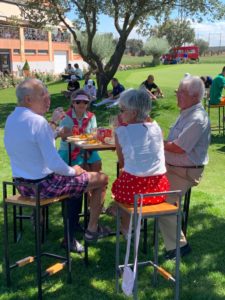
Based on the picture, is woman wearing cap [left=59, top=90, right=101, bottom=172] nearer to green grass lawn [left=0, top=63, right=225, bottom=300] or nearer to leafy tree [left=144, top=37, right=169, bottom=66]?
green grass lawn [left=0, top=63, right=225, bottom=300]

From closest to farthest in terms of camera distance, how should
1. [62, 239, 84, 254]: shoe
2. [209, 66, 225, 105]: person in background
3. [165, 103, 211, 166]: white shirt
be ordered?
[165, 103, 211, 166]: white shirt < [62, 239, 84, 254]: shoe < [209, 66, 225, 105]: person in background

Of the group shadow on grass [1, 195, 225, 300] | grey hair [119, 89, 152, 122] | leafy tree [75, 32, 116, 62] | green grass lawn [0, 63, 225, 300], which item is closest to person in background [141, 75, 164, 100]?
green grass lawn [0, 63, 225, 300]

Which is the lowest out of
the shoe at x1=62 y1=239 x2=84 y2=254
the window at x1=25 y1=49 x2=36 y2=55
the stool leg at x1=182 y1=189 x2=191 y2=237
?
the shoe at x1=62 y1=239 x2=84 y2=254

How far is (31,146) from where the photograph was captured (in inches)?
117

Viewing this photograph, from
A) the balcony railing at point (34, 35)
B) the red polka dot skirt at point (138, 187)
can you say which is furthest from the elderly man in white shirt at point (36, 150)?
the balcony railing at point (34, 35)

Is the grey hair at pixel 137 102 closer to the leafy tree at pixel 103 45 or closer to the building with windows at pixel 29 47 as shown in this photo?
the building with windows at pixel 29 47

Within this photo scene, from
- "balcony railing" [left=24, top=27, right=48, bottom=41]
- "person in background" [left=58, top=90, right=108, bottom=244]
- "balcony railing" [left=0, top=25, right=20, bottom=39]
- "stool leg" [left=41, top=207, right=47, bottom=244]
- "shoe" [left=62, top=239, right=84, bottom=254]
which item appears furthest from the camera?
"balcony railing" [left=24, top=27, right=48, bottom=41]

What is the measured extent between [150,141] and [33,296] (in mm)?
1468

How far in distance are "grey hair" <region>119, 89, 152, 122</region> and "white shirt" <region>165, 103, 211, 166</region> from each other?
0.60m

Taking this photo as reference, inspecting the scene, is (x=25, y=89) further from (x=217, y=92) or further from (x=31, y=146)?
(x=217, y=92)

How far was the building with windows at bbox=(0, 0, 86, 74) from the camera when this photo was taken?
4012cm

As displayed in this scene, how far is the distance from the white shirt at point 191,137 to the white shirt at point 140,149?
1.74ft

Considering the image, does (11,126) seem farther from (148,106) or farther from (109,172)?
(109,172)

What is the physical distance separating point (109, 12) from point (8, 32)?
2863 cm
